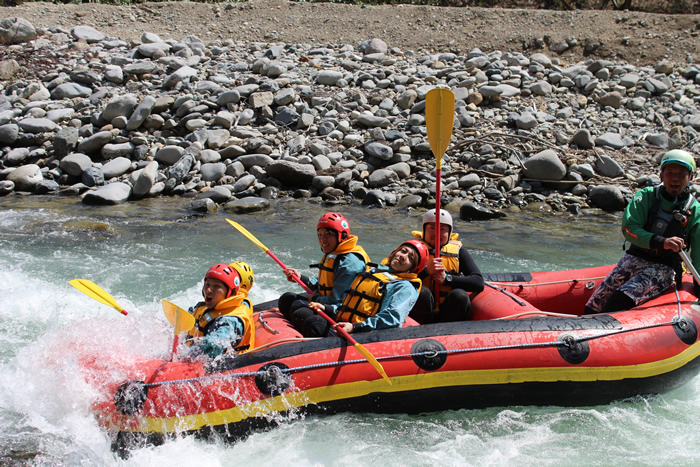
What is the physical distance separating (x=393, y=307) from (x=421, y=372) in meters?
0.44

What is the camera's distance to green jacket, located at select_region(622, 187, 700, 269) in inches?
156

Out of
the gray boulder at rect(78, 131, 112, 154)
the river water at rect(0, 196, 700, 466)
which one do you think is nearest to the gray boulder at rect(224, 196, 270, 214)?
the river water at rect(0, 196, 700, 466)

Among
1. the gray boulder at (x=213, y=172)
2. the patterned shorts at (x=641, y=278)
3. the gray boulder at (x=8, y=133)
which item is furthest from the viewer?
the gray boulder at (x=8, y=133)

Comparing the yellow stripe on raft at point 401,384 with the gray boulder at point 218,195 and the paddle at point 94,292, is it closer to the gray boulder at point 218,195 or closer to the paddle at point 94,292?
the paddle at point 94,292

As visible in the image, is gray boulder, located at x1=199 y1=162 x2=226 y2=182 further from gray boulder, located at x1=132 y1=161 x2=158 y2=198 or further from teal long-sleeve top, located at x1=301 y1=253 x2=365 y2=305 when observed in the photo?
teal long-sleeve top, located at x1=301 y1=253 x2=365 y2=305

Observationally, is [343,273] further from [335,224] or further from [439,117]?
[439,117]

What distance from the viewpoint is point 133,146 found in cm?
1068

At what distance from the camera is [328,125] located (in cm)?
1120

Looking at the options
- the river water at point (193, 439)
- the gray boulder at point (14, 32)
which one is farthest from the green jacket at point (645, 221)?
the gray boulder at point (14, 32)

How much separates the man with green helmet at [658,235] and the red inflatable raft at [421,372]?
6.4 inches

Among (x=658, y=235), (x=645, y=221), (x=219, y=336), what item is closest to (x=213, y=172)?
(x=219, y=336)

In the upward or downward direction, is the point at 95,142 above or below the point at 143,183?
above

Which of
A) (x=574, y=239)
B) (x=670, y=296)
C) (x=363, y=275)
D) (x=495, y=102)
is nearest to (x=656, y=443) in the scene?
(x=670, y=296)

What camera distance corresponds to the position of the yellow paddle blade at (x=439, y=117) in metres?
4.70
